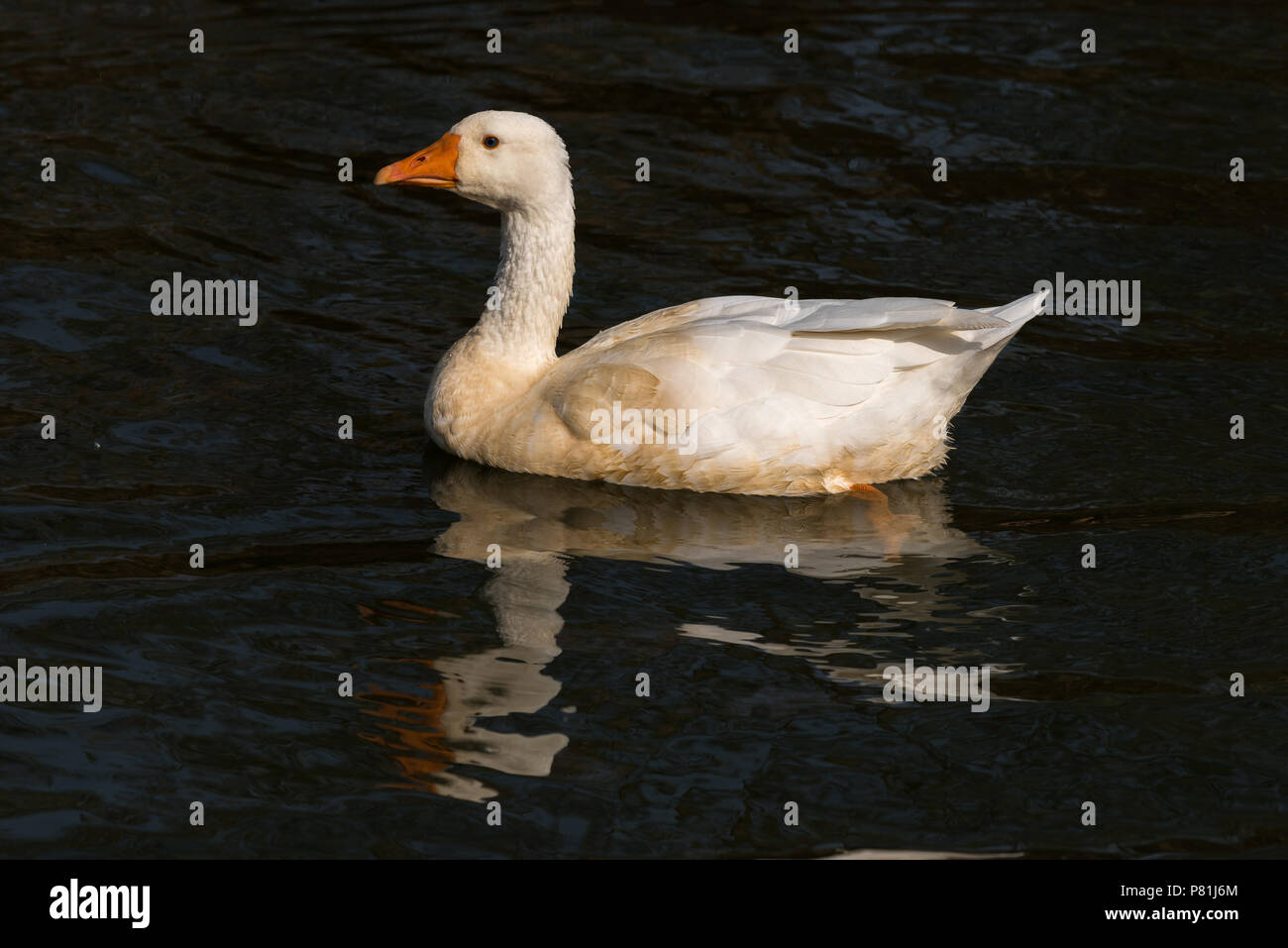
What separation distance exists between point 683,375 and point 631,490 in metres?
0.76

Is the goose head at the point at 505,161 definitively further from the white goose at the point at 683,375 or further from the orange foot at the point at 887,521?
the orange foot at the point at 887,521

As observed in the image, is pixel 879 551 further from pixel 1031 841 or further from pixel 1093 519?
pixel 1031 841

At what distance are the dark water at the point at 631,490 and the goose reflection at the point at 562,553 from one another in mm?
26

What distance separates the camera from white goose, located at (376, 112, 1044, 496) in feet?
29.7

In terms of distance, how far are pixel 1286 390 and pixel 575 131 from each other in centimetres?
658

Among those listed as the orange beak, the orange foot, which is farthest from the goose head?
the orange foot

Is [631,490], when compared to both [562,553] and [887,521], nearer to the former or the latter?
[562,553]

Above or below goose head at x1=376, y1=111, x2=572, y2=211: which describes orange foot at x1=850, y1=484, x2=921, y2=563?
below

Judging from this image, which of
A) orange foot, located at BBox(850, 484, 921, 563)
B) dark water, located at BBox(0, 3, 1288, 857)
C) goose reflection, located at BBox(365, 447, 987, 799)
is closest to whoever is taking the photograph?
dark water, located at BBox(0, 3, 1288, 857)

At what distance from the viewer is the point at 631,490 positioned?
30.9 feet

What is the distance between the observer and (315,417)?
10086 millimetres

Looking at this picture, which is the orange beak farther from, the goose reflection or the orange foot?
the orange foot

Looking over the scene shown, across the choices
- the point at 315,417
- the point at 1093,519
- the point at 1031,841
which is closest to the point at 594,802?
the point at 1031,841

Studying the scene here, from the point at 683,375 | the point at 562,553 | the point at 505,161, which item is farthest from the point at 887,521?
the point at 505,161
